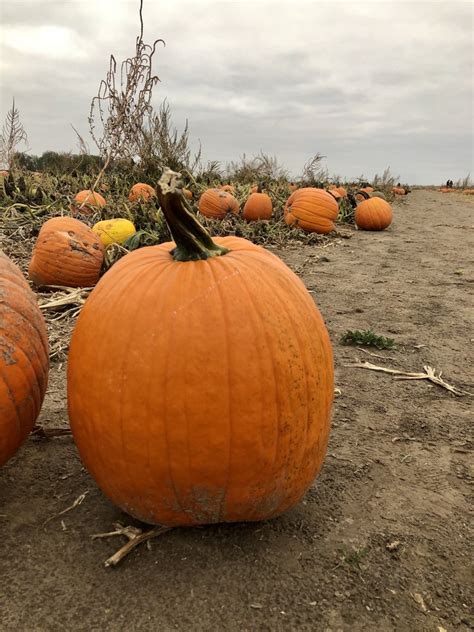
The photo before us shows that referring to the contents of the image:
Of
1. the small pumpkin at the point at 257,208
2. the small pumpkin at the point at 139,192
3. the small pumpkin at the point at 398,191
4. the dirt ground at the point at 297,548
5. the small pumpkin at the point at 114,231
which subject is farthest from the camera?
the small pumpkin at the point at 398,191

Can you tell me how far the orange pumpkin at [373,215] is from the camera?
11.2 m

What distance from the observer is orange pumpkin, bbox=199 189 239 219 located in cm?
907

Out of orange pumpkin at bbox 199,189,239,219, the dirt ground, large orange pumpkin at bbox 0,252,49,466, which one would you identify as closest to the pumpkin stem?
large orange pumpkin at bbox 0,252,49,466

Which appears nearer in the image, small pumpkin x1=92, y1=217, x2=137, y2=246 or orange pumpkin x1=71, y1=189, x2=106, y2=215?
small pumpkin x1=92, y1=217, x2=137, y2=246

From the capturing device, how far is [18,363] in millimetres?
2197

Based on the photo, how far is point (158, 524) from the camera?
6.83 feet

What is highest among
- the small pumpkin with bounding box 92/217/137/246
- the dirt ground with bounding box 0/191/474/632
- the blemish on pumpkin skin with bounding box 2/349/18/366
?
the blemish on pumpkin skin with bounding box 2/349/18/366

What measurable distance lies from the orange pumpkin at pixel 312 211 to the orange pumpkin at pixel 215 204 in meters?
1.25

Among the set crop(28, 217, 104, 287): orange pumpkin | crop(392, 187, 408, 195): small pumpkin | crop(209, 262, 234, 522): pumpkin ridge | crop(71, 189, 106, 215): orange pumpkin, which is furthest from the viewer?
crop(392, 187, 408, 195): small pumpkin

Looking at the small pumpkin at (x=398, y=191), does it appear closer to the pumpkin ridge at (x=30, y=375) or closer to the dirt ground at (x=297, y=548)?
the dirt ground at (x=297, y=548)

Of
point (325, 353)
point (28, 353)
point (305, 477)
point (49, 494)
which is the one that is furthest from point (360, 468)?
point (28, 353)

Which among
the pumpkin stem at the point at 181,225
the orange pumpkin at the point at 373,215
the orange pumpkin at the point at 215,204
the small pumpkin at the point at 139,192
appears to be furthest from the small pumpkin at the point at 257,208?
the pumpkin stem at the point at 181,225

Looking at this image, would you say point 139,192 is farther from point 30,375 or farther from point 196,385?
point 196,385

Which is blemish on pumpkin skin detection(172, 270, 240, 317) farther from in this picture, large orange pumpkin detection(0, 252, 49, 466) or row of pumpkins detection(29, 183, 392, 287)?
row of pumpkins detection(29, 183, 392, 287)
